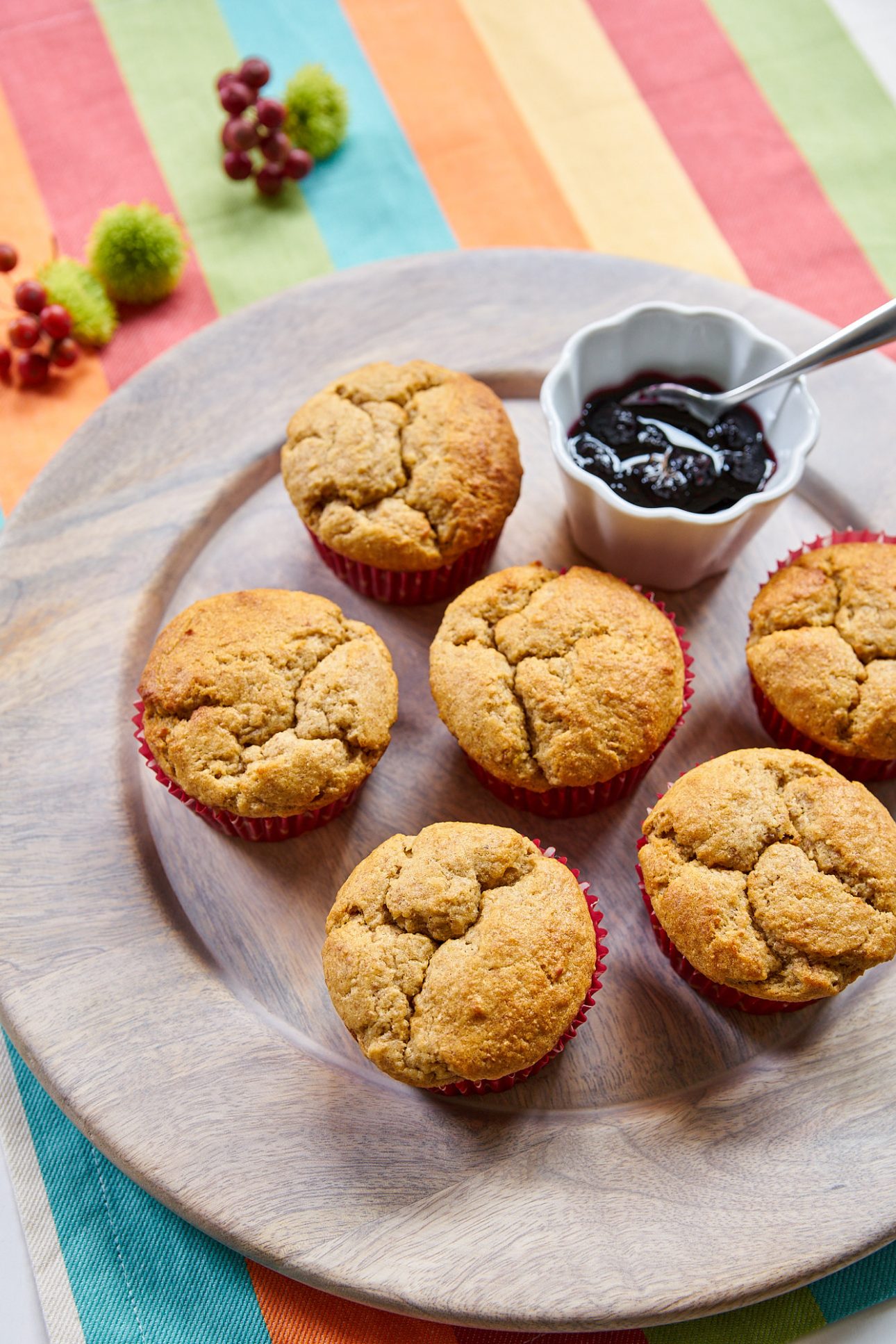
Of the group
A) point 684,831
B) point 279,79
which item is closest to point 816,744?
point 684,831

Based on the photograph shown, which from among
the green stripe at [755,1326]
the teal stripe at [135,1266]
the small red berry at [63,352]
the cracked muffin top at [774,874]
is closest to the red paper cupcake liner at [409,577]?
the cracked muffin top at [774,874]

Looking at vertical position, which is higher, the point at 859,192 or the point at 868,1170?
the point at 859,192

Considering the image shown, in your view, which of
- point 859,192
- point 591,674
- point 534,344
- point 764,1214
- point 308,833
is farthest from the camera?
point 859,192

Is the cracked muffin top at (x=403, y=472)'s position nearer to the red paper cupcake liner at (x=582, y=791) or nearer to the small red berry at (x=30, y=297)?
the red paper cupcake liner at (x=582, y=791)

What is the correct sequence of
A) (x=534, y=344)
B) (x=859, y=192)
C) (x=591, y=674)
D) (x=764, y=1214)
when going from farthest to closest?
(x=859, y=192)
(x=534, y=344)
(x=591, y=674)
(x=764, y=1214)

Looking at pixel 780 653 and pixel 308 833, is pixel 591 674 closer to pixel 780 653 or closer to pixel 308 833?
pixel 780 653

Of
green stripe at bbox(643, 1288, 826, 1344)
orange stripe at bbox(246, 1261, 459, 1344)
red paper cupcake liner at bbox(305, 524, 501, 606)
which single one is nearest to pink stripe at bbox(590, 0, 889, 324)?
red paper cupcake liner at bbox(305, 524, 501, 606)
